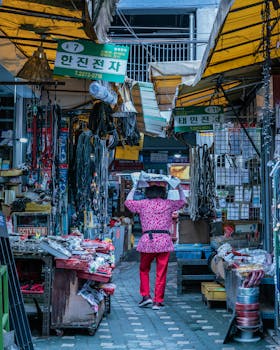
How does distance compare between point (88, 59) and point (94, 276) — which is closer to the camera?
point (94, 276)

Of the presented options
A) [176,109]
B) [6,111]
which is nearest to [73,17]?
[176,109]

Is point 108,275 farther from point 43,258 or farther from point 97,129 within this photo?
point 97,129

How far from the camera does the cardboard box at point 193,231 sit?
11.0 m

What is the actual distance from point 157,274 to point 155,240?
0.56 metres

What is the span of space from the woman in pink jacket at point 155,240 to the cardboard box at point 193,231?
65.8 inches

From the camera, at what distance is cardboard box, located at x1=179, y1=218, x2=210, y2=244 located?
1105cm

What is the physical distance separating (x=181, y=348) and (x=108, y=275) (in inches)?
52.9

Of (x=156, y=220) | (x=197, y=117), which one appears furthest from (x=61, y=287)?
(x=197, y=117)

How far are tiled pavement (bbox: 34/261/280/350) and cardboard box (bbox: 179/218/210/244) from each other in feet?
4.43

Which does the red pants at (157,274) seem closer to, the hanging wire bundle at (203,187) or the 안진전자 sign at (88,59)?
the hanging wire bundle at (203,187)

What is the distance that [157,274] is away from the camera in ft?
29.7

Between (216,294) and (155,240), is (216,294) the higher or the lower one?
the lower one

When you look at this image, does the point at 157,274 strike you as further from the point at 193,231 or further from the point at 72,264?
the point at 72,264

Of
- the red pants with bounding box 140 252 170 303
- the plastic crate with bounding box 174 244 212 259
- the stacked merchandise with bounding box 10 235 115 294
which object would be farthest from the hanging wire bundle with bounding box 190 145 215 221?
the stacked merchandise with bounding box 10 235 115 294
